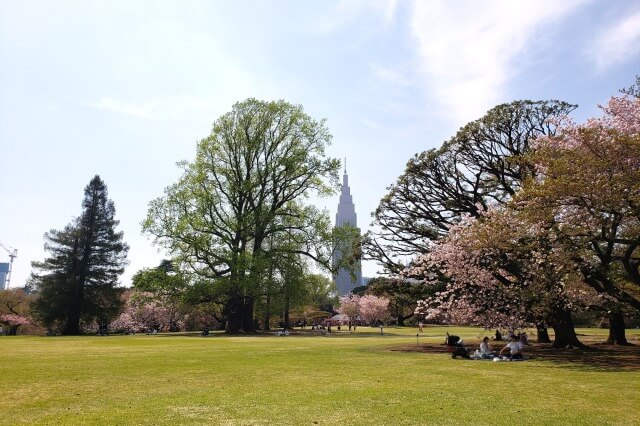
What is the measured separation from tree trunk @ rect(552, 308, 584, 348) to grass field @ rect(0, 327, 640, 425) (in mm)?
9457

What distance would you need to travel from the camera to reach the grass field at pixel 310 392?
833 centimetres


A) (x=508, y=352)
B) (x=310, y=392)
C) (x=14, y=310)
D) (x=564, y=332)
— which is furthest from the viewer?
(x=14, y=310)

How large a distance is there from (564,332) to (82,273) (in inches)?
1952

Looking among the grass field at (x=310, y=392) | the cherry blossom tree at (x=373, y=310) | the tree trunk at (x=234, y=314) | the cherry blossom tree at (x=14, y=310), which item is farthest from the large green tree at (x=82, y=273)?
the cherry blossom tree at (x=373, y=310)

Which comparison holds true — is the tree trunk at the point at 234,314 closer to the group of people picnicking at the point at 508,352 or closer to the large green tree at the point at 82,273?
the large green tree at the point at 82,273

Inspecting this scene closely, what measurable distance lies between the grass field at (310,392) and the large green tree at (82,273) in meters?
39.2

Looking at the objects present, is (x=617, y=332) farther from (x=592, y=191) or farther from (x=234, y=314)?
(x=234, y=314)

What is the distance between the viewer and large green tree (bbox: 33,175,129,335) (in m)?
51.9

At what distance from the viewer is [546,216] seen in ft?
57.2

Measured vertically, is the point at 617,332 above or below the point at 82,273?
below

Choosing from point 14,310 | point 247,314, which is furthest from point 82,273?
point 247,314

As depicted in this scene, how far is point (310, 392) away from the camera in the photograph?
10758 millimetres

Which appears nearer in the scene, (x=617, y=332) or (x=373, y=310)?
(x=617, y=332)

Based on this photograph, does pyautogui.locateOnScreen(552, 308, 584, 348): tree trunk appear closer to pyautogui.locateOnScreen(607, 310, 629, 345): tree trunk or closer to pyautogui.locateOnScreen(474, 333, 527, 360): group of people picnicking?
pyautogui.locateOnScreen(607, 310, 629, 345): tree trunk
